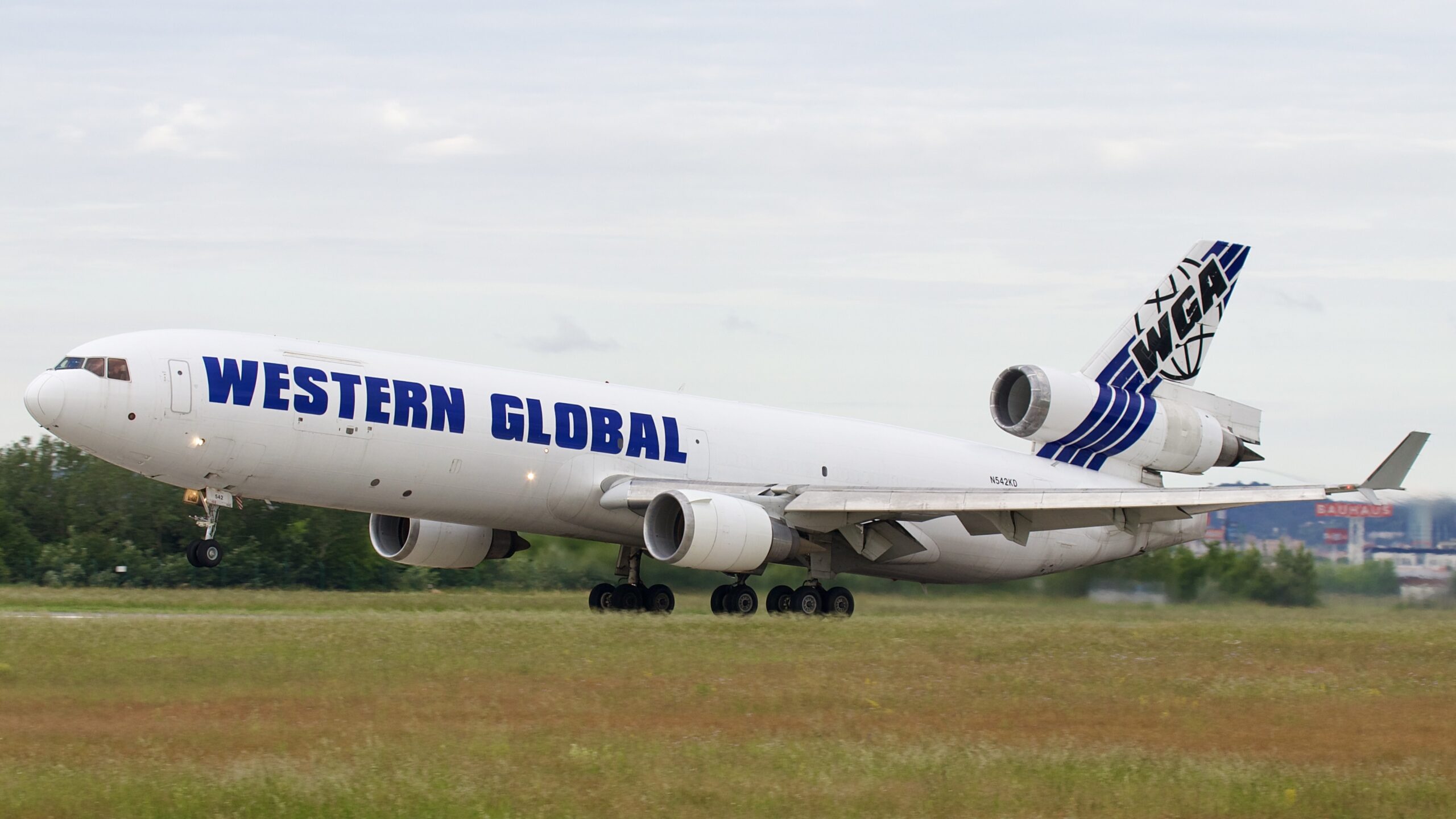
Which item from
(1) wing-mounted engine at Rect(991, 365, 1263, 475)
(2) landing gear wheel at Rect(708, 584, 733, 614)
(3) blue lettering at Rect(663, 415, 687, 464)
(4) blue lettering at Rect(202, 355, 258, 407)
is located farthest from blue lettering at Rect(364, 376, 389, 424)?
(1) wing-mounted engine at Rect(991, 365, 1263, 475)

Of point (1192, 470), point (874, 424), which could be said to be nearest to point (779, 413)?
point (874, 424)

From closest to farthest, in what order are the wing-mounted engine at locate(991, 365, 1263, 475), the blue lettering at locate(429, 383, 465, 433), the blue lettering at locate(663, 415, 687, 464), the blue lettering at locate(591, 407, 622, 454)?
the blue lettering at locate(429, 383, 465, 433), the blue lettering at locate(591, 407, 622, 454), the blue lettering at locate(663, 415, 687, 464), the wing-mounted engine at locate(991, 365, 1263, 475)

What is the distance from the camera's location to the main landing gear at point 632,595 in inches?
1203

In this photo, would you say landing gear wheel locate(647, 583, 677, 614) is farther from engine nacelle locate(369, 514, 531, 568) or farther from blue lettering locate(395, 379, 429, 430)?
blue lettering locate(395, 379, 429, 430)

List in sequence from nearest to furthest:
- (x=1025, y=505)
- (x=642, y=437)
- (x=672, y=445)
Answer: (x=1025, y=505)
(x=642, y=437)
(x=672, y=445)

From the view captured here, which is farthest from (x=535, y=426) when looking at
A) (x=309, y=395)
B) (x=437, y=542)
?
(x=437, y=542)

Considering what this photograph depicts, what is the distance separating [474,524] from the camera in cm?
2828

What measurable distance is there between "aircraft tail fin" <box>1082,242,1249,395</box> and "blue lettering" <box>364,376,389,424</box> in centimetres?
1480

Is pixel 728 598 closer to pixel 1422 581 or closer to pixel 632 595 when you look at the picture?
pixel 632 595

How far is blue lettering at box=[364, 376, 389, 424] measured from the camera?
25797 millimetres

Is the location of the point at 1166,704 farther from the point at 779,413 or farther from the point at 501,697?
the point at 779,413

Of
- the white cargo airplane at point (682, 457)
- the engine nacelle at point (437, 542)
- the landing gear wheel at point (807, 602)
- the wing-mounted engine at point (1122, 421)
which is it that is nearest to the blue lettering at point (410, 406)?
the white cargo airplane at point (682, 457)

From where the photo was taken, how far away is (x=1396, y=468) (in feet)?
81.3

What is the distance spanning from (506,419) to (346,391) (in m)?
2.81
